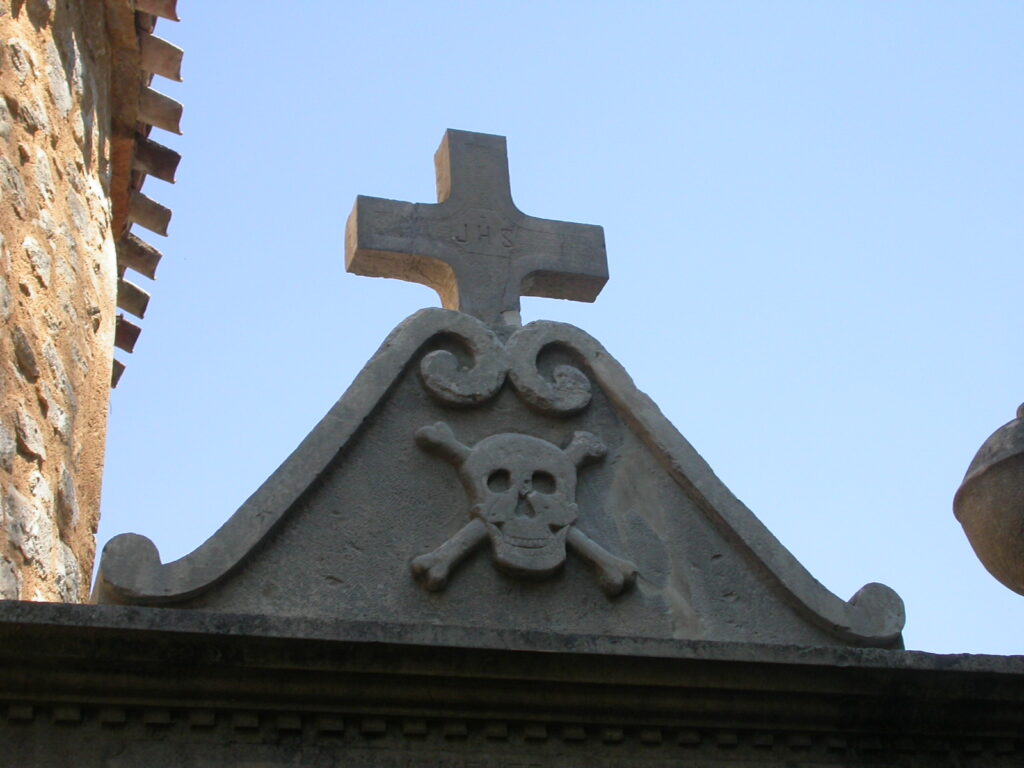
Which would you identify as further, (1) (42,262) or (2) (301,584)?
(1) (42,262)

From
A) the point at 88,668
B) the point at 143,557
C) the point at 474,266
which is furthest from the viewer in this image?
the point at 474,266

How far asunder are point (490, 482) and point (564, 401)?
0.39 meters

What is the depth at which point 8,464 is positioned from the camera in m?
4.60

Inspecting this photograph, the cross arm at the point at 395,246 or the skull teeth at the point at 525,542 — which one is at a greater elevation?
the cross arm at the point at 395,246

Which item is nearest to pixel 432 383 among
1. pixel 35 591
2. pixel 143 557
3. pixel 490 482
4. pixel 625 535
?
pixel 490 482

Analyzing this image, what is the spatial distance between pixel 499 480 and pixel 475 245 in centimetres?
89

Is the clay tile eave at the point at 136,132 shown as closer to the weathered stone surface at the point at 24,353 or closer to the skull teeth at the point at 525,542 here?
the weathered stone surface at the point at 24,353

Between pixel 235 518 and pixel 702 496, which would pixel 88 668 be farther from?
pixel 702 496

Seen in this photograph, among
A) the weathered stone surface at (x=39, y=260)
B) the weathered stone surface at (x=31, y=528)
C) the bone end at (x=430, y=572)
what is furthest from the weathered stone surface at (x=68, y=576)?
the bone end at (x=430, y=572)

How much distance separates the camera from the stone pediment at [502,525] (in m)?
4.28

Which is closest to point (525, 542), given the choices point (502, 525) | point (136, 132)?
point (502, 525)

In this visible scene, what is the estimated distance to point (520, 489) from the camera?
4.57 meters

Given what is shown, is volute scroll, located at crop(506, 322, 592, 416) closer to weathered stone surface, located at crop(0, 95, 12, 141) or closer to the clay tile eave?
weathered stone surface, located at crop(0, 95, 12, 141)

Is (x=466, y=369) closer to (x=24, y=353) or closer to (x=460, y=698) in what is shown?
(x=460, y=698)
